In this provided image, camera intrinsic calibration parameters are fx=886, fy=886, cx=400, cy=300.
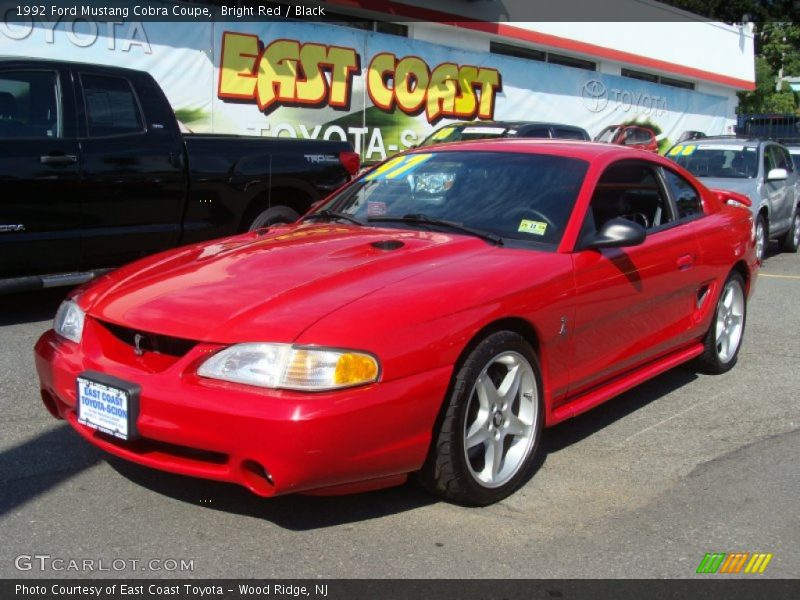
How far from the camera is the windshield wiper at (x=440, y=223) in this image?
167 inches

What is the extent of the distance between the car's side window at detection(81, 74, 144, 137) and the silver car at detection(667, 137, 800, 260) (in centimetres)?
748

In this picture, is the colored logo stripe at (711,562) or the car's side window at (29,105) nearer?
the colored logo stripe at (711,562)

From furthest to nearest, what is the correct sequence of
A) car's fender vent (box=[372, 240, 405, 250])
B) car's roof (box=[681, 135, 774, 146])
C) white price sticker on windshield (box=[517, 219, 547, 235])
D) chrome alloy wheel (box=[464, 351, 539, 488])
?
car's roof (box=[681, 135, 774, 146])
white price sticker on windshield (box=[517, 219, 547, 235])
car's fender vent (box=[372, 240, 405, 250])
chrome alloy wheel (box=[464, 351, 539, 488])

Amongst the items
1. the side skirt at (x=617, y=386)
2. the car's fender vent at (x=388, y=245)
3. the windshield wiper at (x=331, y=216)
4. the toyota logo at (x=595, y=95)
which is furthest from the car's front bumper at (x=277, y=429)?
the toyota logo at (x=595, y=95)

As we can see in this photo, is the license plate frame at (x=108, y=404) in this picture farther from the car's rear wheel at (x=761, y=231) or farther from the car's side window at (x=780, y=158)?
the car's side window at (x=780, y=158)

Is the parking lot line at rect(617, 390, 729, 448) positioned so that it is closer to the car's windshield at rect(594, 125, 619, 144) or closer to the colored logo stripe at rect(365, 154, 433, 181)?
the colored logo stripe at rect(365, 154, 433, 181)

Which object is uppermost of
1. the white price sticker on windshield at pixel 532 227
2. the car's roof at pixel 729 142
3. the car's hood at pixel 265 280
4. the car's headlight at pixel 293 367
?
the car's roof at pixel 729 142

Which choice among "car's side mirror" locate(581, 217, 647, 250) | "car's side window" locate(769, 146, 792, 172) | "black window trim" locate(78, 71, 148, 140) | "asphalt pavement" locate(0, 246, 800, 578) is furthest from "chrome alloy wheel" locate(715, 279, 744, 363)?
"car's side window" locate(769, 146, 792, 172)

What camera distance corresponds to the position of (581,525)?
3.61 metres

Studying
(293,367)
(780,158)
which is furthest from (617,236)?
(780,158)

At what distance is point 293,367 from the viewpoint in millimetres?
3150

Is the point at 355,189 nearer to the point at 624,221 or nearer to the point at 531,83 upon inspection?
the point at 624,221

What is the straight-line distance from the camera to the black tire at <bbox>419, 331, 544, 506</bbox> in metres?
3.49

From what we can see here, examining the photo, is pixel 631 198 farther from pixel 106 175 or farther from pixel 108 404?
pixel 106 175
